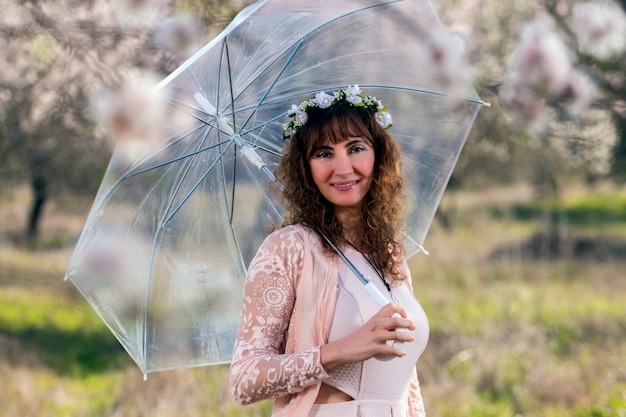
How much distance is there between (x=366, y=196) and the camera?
2.24m

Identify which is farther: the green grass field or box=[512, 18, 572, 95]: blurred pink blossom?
the green grass field

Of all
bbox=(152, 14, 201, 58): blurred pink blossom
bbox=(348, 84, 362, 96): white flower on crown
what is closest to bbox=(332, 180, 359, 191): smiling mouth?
bbox=(348, 84, 362, 96): white flower on crown

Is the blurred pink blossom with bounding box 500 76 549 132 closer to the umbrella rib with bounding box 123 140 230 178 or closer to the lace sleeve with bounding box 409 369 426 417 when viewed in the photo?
the umbrella rib with bounding box 123 140 230 178

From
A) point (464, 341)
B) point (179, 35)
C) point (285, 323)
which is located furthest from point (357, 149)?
point (464, 341)

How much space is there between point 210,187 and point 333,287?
0.62m

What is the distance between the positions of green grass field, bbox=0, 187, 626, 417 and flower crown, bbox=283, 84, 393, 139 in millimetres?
3298

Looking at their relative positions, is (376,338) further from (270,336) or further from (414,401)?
(414,401)

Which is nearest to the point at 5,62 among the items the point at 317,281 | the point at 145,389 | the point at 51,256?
the point at 145,389

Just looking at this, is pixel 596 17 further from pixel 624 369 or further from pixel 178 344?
pixel 178 344

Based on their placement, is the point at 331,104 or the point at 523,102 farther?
the point at 523,102

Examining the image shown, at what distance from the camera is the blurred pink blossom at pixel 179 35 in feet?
14.0

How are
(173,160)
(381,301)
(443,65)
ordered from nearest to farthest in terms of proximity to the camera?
1. (381,301)
2. (173,160)
3. (443,65)

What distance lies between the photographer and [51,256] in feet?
47.7

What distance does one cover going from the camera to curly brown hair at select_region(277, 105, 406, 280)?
2137 mm
